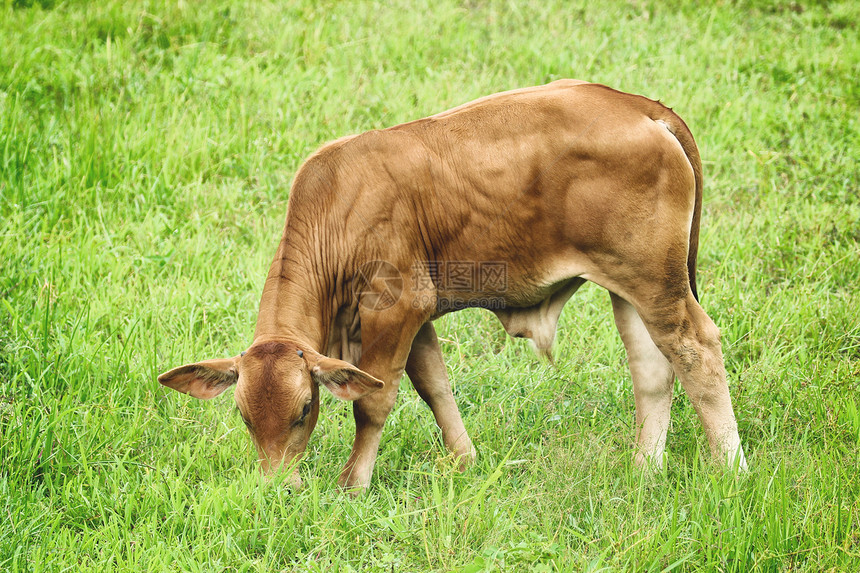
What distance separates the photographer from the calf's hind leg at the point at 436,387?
4.77 metres

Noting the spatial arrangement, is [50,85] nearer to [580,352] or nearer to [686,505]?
[580,352]

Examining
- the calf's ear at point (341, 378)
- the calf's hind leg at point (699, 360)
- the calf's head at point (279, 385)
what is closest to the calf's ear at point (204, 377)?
the calf's head at point (279, 385)

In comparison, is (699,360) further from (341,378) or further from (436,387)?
(341,378)

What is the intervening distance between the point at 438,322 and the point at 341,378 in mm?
2133

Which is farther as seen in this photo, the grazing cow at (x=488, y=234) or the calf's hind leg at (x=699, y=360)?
the calf's hind leg at (x=699, y=360)

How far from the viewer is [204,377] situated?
163 inches

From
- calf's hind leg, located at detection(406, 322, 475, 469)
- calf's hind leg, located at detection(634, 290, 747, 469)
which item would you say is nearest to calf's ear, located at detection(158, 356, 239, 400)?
calf's hind leg, located at detection(406, 322, 475, 469)

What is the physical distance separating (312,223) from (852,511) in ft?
9.56

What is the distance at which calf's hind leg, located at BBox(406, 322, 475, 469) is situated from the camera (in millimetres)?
4766

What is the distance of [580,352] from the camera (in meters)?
5.59

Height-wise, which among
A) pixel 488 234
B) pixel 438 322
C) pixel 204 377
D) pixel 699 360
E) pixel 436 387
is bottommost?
pixel 438 322

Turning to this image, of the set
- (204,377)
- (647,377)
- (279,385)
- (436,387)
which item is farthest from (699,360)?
(204,377)

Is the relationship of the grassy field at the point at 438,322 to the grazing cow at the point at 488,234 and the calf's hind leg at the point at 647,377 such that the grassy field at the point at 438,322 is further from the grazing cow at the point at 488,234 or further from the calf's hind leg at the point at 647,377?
the grazing cow at the point at 488,234

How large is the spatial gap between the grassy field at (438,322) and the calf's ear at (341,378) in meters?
0.54
